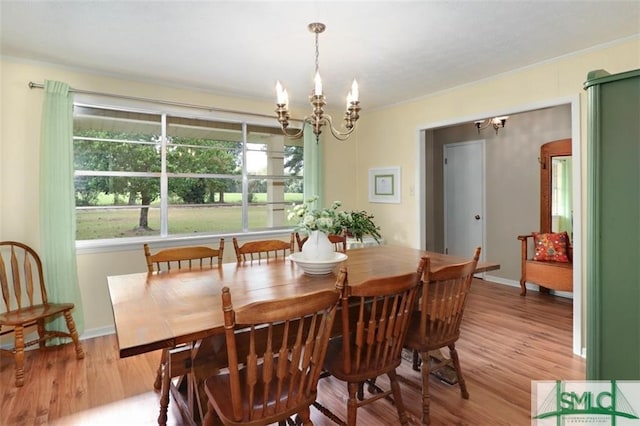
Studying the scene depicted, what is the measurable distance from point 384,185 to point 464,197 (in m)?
1.58

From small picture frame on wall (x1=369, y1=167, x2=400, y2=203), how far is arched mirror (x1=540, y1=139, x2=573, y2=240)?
5.99ft

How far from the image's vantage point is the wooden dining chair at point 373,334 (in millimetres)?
1617

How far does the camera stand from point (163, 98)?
3.59 m

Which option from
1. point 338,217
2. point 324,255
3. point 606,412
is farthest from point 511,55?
point 606,412

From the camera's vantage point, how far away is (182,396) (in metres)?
2.09

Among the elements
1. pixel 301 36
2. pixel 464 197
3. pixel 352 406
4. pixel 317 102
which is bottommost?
pixel 352 406

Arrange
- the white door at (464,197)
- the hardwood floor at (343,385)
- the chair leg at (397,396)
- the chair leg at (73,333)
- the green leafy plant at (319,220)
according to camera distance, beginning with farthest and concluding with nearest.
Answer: the white door at (464,197), the chair leg at (73,333), the green leafy plant at (319,220), the hardwood floor at (343,385), the chair leg at (397,396)

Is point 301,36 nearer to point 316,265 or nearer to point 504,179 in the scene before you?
point 316,265

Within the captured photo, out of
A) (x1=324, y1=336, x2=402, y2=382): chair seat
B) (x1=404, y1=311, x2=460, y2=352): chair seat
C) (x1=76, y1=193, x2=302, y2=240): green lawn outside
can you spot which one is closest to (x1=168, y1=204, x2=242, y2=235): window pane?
(x1=76, y1=193, x2=302, y2=240): green lawn outside

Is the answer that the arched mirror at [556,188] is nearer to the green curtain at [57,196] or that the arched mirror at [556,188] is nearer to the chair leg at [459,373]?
the chair leg at [459,373]

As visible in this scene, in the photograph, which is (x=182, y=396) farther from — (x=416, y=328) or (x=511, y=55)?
(x=511, y=55)

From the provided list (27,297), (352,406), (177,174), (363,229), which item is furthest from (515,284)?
(27,297)

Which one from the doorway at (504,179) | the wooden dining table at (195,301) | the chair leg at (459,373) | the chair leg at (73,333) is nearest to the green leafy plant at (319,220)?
the wooden dining table at (195,301)

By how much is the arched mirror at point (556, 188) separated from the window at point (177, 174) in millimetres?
3050
